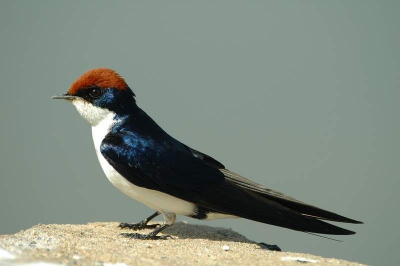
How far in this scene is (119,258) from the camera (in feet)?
14.3

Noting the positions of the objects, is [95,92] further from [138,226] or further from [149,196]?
[138,226]

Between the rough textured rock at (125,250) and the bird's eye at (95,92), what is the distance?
1.25 metres

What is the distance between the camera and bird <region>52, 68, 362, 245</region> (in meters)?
5.50

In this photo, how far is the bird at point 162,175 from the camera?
5.50 m

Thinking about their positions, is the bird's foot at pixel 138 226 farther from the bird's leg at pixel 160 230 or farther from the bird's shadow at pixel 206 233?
the bird's leg at pixel 160 230

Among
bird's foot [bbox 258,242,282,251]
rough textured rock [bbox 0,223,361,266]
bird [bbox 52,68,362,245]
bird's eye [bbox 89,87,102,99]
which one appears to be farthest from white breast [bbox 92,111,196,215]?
bird's foot [bbox 258,242,282,251]

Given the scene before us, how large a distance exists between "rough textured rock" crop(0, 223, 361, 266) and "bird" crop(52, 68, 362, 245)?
0.31 meters

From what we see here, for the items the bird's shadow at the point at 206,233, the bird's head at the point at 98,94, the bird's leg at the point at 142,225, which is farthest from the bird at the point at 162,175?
the bird's leg at the point at 142,225

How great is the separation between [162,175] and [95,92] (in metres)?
1.03

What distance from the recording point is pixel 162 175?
549 centimetres

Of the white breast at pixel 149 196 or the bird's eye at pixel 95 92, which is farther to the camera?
the bird's eye at pixel 95 92

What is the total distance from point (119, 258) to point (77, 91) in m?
2.01

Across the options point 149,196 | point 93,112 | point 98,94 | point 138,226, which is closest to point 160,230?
point 149,196

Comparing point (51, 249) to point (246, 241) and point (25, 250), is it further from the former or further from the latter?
point (246, 241)
